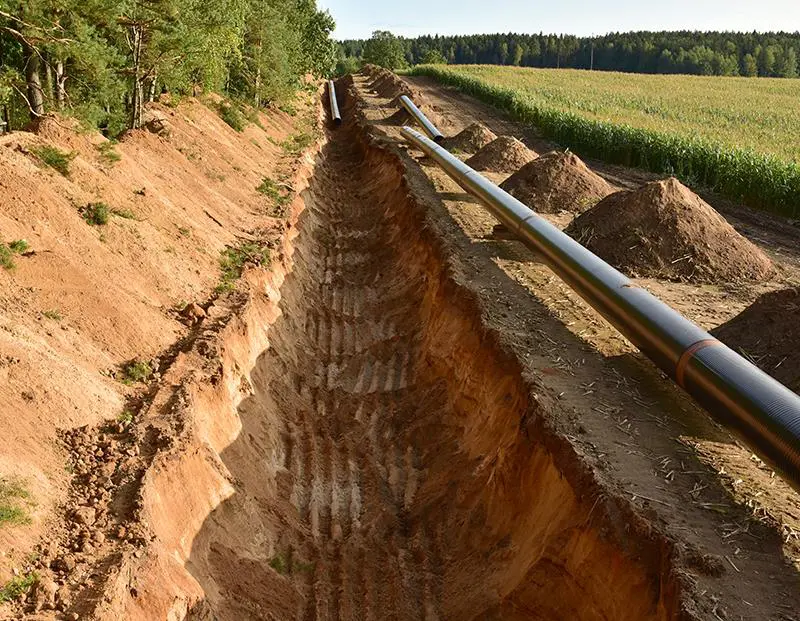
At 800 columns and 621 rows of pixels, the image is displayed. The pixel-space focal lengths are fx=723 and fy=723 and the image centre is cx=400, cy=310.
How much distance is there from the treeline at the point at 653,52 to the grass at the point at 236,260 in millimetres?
119903

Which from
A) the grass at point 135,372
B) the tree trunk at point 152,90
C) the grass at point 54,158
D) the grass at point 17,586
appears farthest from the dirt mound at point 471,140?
the grass at point 17,586

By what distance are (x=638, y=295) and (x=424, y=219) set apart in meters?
9.13

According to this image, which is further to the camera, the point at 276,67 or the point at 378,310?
the point at 276,67

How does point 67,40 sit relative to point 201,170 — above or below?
above

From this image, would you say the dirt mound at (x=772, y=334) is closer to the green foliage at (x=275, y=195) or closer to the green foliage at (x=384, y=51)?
the green foliage at (x=275, y=195)

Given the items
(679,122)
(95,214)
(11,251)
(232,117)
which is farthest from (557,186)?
(679,122)

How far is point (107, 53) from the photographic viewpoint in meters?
18.1

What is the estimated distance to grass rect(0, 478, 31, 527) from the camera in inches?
273

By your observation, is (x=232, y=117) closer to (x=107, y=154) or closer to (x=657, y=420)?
(x=107, y=154)

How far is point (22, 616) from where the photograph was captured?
6.19 m

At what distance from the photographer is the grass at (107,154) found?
15961 mm

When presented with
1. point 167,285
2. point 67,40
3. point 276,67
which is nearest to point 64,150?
point 67,40

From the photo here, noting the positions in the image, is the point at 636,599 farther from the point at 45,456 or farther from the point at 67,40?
the point at 67,40

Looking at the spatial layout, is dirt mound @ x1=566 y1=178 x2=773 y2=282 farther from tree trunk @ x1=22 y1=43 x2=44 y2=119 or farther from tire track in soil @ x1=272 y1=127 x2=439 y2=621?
tree trunk @ x1=22 y1=43 x2=44 y2=119
